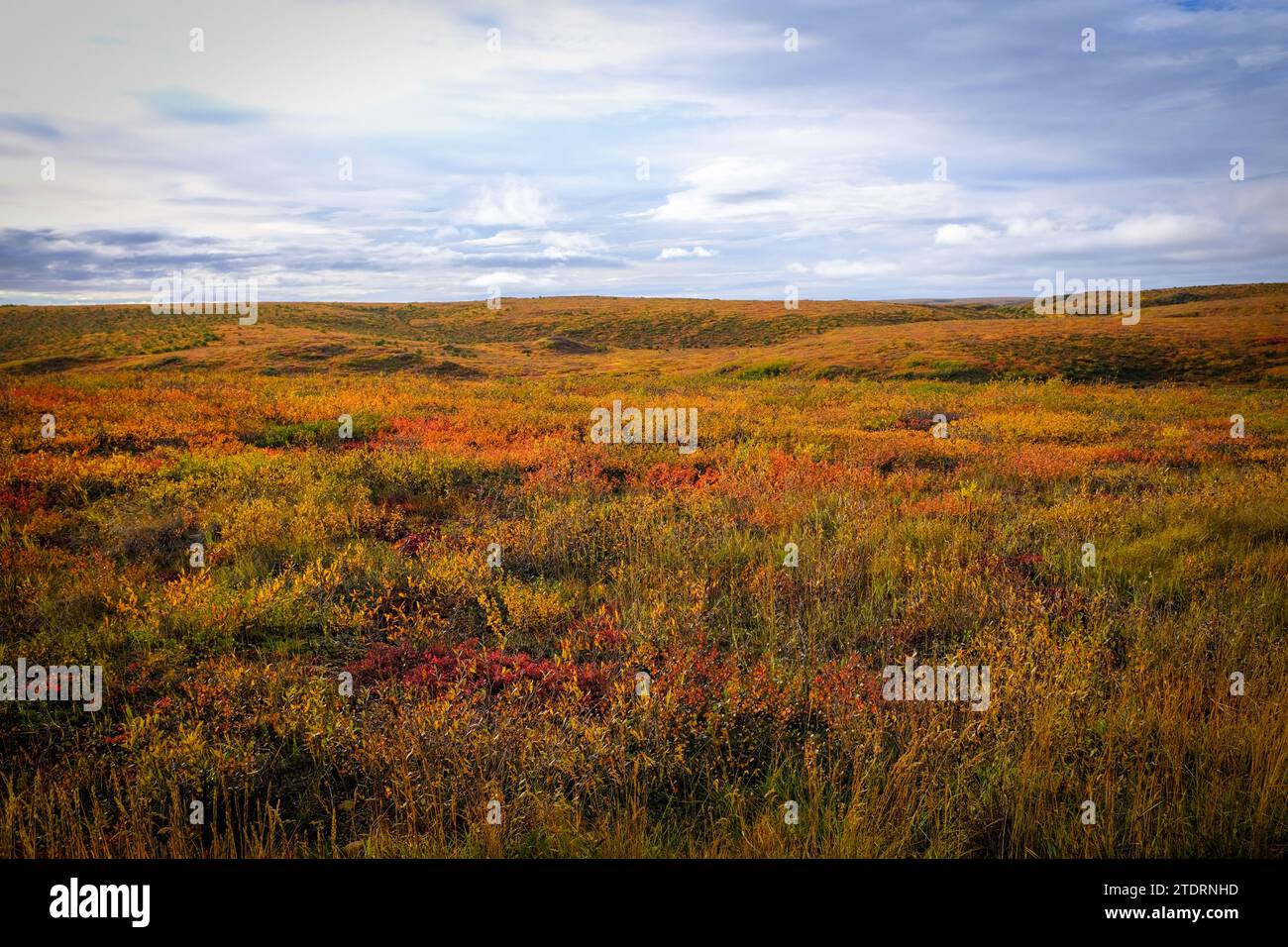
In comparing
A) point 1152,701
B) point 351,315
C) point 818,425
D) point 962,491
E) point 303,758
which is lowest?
point 303,758

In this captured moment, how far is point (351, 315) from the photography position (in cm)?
9725

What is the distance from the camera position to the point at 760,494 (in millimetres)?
10227

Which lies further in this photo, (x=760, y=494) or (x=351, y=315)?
(x=351, y=315)

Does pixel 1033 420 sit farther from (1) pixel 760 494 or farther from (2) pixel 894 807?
(2) pixel 894 807

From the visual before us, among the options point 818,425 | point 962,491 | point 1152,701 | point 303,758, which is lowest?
point 303,758

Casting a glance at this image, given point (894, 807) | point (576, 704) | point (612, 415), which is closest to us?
point (894, 807)

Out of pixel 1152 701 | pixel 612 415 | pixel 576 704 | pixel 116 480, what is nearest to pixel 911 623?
pixel 1152 701
